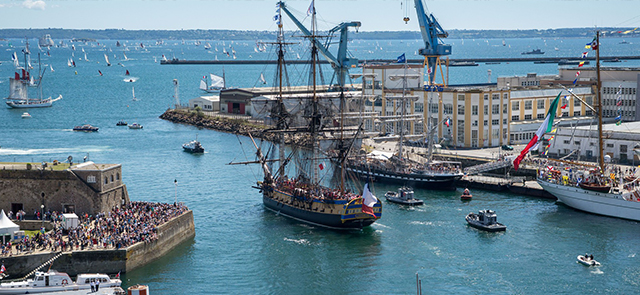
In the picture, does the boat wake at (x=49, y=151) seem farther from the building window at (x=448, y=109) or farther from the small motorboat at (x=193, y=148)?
the building window at (x=448, y=109)

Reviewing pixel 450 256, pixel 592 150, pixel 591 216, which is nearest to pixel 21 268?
pixel 450 256

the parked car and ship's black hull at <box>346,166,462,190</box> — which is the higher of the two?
the parked car

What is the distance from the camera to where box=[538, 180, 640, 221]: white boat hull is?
58844 millimetres

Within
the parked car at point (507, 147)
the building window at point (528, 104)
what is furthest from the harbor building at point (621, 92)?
the parked car at point (507, 147)

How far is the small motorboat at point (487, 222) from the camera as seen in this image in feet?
181

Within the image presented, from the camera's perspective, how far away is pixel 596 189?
6009 centimetres

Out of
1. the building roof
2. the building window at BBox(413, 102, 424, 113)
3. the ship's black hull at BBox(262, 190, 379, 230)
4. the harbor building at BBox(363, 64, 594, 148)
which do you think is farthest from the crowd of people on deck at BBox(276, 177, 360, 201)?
the building window at BBox(413, 102, 424, 113)

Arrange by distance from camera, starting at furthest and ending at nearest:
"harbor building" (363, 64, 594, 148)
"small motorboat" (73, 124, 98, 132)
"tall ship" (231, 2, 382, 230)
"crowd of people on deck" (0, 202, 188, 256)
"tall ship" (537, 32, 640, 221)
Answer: "small motorboat" (73, 124, 98, 132), "harbor building" (363, 64, 594, 148), "tall ship" (537, 32, 640, 221), "tall ship" (231, 2, 382, 230), "crowd of people on deck" (0, 202, 188, 256)

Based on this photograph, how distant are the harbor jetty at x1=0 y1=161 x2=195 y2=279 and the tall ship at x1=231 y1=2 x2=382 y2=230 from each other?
29.6 feet

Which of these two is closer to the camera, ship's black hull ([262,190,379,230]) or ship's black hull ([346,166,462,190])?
ship's black hull ([262,190,379,230])

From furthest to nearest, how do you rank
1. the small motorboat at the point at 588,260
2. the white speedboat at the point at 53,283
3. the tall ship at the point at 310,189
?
the tall ship at the point at 310,189, the small motorboat at the point at 588,260, the white speedboat at the point at 53,283

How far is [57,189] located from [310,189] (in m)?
18.6

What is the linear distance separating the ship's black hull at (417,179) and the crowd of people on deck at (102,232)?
22945 millimetres

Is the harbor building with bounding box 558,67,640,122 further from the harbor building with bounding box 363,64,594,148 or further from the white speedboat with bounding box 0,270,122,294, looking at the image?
the white speedboat with bounding box 0,270,122,294
